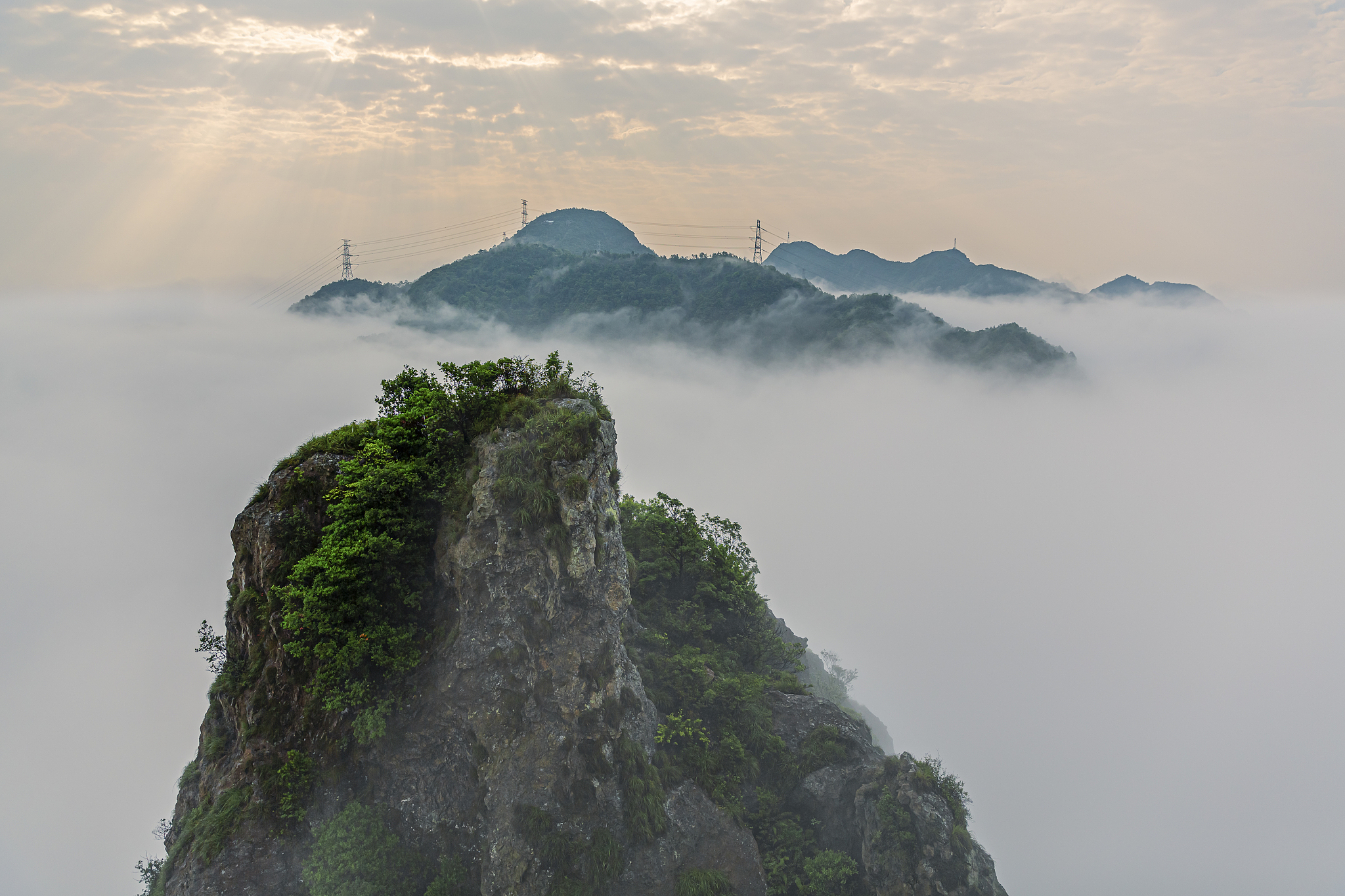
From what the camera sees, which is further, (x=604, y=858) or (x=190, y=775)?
A: (x=190, y=775)

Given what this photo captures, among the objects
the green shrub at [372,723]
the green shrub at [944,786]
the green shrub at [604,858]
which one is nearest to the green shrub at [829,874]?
the green shrub at [944,786]

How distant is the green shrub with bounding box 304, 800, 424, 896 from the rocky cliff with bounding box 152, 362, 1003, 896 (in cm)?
6

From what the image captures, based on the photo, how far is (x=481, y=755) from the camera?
25.6 metres

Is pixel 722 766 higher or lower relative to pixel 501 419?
lower

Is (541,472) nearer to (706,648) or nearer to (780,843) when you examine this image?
(706,648)

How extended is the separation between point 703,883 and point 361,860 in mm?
12700

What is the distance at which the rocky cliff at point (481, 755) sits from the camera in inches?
954

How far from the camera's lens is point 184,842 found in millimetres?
24469

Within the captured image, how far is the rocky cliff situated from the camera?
24.2 meters

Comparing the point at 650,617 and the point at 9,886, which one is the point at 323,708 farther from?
the point at 9,886

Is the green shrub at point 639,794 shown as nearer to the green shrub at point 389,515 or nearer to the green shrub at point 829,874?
the green shrub at point 829,874

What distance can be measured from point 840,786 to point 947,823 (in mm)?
4829

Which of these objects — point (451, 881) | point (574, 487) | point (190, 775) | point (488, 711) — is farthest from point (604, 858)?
point (190, 775)

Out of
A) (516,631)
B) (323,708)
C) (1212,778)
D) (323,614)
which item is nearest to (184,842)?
(323,708)
